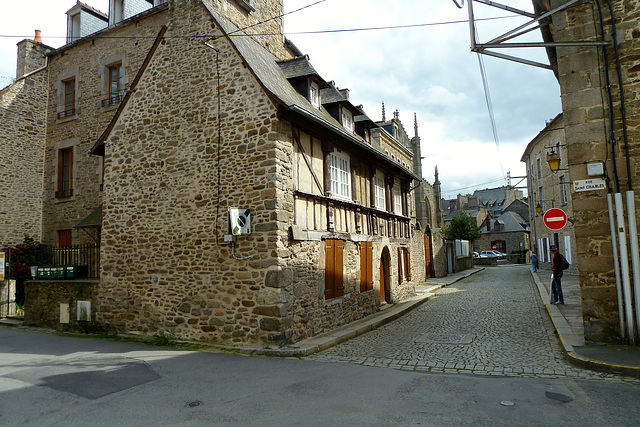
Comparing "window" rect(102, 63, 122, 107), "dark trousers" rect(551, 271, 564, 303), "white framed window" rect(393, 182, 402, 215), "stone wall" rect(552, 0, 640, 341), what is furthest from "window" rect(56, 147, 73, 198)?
"dark trousers" rect(551, 271, 564, 303)

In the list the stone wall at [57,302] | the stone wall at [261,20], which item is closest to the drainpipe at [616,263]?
the stone wall at [261,20]

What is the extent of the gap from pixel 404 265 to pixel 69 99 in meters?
13.9

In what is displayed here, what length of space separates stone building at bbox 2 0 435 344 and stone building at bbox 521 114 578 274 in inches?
545

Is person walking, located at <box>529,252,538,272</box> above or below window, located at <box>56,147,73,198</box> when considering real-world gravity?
below

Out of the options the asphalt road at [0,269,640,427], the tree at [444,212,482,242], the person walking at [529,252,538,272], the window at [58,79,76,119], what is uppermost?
the window at [58,79,76,119]

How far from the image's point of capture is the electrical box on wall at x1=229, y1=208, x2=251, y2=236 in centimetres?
811

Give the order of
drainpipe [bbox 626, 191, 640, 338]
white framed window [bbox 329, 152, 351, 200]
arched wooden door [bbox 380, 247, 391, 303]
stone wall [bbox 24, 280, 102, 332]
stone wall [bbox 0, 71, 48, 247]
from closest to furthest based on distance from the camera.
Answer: drainpipe [bbox 626, 191, 640, 338] < white framed window [bbox 329, 152, 351, 200] < stone wall [bbox 24, 280, 102, 332] < arched wooden door [bbox 380, 247, 391, 303] < stone wall [bbox 0, 71, 48, 247]

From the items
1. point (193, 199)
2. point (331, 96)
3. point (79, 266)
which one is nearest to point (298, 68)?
point (331, 96)

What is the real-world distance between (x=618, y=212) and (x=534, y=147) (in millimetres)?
25024

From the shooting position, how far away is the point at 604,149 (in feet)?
23.4

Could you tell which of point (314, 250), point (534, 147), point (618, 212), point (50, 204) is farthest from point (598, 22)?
point (534, 147)

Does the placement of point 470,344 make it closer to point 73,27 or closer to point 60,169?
point 60,169

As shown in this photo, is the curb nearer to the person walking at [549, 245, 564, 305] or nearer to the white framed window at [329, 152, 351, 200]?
the white framed window at [329, 152, 351, 200]

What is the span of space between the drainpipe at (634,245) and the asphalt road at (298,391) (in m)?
1.65
